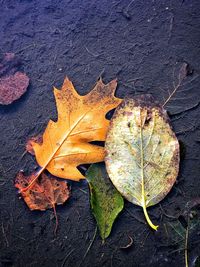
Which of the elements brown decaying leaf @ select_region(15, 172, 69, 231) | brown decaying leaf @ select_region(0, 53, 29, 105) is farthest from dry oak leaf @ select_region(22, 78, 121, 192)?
brown decaying leaf @ select_region(0, 53, 29, 105)

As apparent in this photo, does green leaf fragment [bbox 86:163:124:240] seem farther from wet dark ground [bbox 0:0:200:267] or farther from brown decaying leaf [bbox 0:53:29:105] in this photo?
brown decaying leaf [bbox 0:53:29:105]

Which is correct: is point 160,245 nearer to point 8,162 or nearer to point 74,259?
point 74,259

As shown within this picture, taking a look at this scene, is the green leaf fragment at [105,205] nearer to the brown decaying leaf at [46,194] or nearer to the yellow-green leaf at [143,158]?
the yellow-green leaf at [143,158]

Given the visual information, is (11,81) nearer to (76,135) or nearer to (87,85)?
(87,85)

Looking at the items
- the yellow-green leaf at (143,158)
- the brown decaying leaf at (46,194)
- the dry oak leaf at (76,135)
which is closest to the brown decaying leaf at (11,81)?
the dry oak leaf at (76,135)

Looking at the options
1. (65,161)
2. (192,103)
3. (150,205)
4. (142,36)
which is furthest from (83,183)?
(142,36)

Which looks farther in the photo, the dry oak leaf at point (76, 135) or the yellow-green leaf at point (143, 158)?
the dry oak leaf at point (76, 135)

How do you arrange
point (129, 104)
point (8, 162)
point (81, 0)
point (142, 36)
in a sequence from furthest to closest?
point (81, 0) < point (142, 36) < point (8, 162) < point (129, 104)
